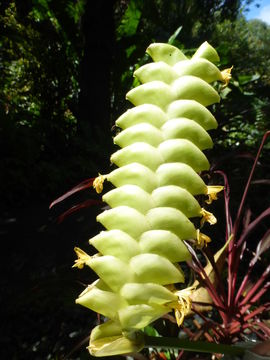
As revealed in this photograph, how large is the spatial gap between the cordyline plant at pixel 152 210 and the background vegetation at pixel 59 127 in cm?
214

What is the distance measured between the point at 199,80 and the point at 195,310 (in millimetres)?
754

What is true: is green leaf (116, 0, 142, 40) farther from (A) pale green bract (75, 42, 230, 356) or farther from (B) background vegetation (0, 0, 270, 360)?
(A) pale green bract (75, 42, 230, 356)

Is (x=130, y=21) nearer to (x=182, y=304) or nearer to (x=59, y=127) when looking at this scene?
(x=59, y=127)

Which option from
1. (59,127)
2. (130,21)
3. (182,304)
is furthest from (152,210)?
(130,21)

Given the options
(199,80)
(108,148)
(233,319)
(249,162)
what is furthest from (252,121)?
(199,80)

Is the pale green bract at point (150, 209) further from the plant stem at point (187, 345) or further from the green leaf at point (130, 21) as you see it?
the green leaf at point (130, 21)

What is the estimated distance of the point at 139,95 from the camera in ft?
1.83

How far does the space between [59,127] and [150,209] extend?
5.87m

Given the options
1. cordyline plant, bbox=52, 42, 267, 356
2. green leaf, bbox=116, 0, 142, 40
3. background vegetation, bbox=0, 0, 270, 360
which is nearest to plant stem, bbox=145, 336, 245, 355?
cordyline plant, bbox=52, 42, 267, 356

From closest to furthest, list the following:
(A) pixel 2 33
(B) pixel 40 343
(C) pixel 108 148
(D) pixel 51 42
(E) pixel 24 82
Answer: (B) pixel 40 343
(C) pixel 108 148
(A) pixel 2 33
(D) pixel 51 42
(E) pixel 24 82

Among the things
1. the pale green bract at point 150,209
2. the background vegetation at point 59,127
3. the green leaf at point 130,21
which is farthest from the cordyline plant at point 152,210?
the green leaf at point 130,21

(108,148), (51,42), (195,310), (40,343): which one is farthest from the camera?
(51,42)

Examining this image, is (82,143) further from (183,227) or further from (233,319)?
(183,227)

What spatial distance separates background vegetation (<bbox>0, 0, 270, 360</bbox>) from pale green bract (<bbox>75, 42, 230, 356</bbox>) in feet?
7.04
